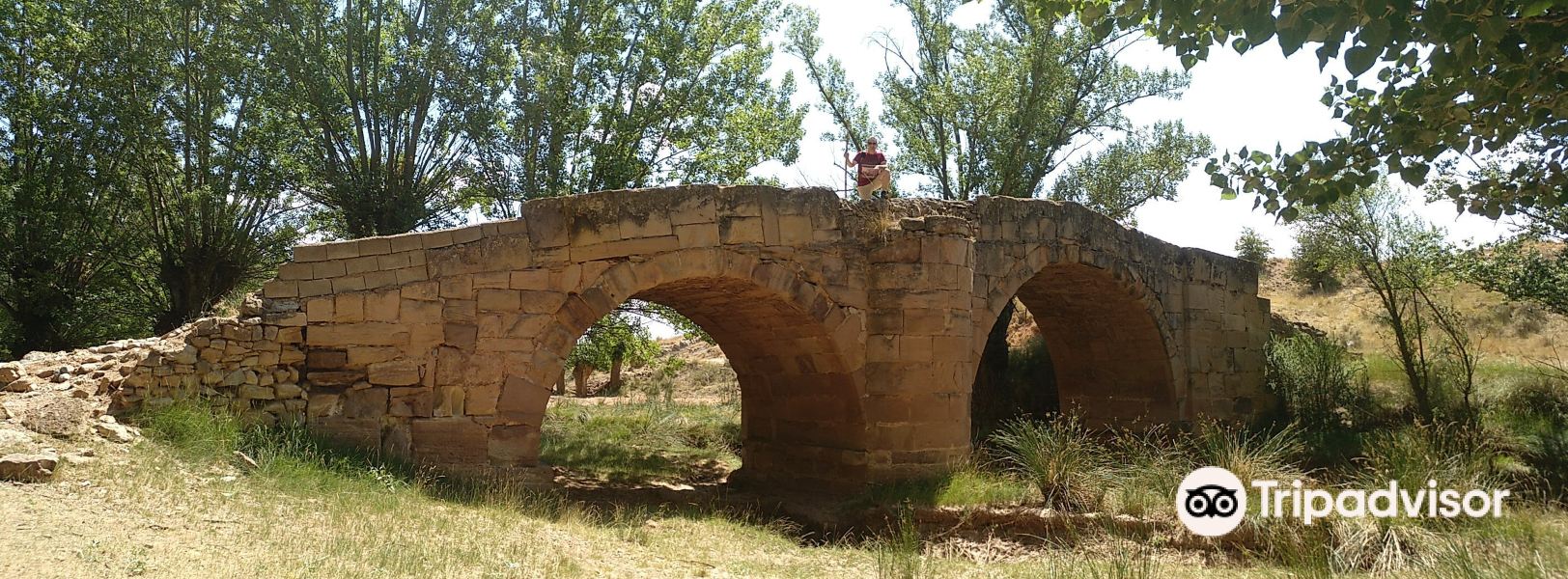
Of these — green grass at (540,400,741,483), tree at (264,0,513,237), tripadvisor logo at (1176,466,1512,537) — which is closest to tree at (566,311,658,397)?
green grass at (540,400,741,483)

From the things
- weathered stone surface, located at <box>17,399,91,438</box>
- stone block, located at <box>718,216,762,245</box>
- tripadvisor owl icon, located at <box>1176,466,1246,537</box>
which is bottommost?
tripadvisor owl icon, located at <box>1176,466,1246,537</box>

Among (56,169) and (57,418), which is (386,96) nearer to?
(56,169)

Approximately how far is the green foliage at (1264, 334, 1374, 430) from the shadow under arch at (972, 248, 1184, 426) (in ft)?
8.87

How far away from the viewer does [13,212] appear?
14.9m

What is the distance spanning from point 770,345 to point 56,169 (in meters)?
12.7

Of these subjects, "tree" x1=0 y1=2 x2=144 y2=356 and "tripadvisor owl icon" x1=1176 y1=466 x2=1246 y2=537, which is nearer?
"tripadvisor owl icon" x1=1176 y1=466 x2=1246 y2=537

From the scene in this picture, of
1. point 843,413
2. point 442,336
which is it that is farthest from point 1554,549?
point 442,336

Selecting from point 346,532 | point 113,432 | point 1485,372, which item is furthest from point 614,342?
point 1485,372

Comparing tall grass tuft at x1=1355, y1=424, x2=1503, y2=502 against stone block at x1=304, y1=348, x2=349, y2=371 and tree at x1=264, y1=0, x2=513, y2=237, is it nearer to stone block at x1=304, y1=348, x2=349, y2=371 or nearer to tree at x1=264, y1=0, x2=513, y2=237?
stone block at x1=304, y1=348, x2=349, y2=371

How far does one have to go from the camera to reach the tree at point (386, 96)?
1498 cm

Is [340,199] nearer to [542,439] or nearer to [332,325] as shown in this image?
[542,439]

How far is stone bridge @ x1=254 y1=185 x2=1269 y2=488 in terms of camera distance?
800 cm

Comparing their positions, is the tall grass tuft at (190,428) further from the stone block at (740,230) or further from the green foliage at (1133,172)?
the green foliage at (1133,172)

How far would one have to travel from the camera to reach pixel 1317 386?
47.7 ft
